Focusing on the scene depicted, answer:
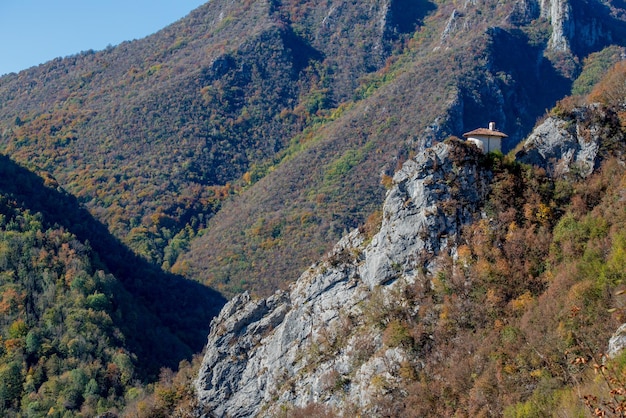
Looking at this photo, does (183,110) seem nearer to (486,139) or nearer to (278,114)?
(278,114)

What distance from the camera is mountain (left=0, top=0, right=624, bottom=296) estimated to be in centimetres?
11906

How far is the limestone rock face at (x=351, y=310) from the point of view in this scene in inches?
1928

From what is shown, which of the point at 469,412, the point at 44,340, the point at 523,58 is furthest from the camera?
the point at 523,58

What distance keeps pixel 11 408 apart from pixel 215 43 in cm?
12656

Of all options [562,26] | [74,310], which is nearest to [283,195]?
[74,310]

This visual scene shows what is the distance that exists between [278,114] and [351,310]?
120 m

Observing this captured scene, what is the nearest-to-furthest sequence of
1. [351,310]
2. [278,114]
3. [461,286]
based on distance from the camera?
[461,286]
[351,310]
[278,114]

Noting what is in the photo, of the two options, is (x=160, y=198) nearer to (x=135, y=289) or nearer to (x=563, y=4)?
(x=135, y=289)

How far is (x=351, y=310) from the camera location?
5222cm

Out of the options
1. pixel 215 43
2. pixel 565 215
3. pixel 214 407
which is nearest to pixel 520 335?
pixel 565 215

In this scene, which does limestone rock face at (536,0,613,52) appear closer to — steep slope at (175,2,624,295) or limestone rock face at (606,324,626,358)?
steep slope at (175,2,624,295)

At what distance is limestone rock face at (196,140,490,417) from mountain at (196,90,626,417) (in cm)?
9

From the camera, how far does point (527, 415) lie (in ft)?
115

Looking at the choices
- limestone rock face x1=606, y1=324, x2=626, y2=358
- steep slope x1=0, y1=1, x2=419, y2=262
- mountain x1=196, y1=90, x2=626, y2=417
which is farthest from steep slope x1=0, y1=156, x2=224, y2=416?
limestone rock face x1=606, y1=324, x2=626, y2=358
